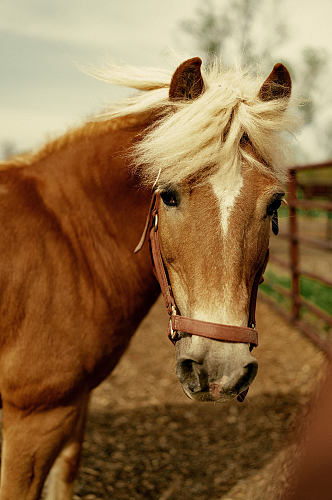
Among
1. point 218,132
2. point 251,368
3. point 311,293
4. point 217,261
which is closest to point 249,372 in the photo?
point 251,368

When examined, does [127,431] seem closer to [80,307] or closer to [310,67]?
[80,307]

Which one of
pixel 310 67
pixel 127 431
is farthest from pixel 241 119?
pixel 310 67

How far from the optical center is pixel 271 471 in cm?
311

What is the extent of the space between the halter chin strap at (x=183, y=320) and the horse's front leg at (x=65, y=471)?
1.00 meters

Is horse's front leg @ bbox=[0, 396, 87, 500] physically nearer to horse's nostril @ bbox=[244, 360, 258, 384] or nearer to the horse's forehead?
horse's nostril @ bbox=[244, 360, 258, 384]

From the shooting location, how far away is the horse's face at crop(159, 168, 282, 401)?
1.52m

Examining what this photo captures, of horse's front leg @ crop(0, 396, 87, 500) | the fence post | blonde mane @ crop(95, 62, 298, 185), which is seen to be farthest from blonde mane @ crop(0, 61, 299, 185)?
the fence post

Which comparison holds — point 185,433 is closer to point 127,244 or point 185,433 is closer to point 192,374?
point 127,244

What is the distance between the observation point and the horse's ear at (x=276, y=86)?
6.16ft

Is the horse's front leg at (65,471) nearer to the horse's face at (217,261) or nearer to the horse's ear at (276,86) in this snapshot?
the horse's face at (217,261)

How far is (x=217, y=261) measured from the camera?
1580 millimetres

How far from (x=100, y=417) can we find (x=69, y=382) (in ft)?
7.54

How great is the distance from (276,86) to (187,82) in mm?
399

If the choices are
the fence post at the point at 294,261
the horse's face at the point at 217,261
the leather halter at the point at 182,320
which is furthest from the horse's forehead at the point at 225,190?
the fence post at the point at 294,261
